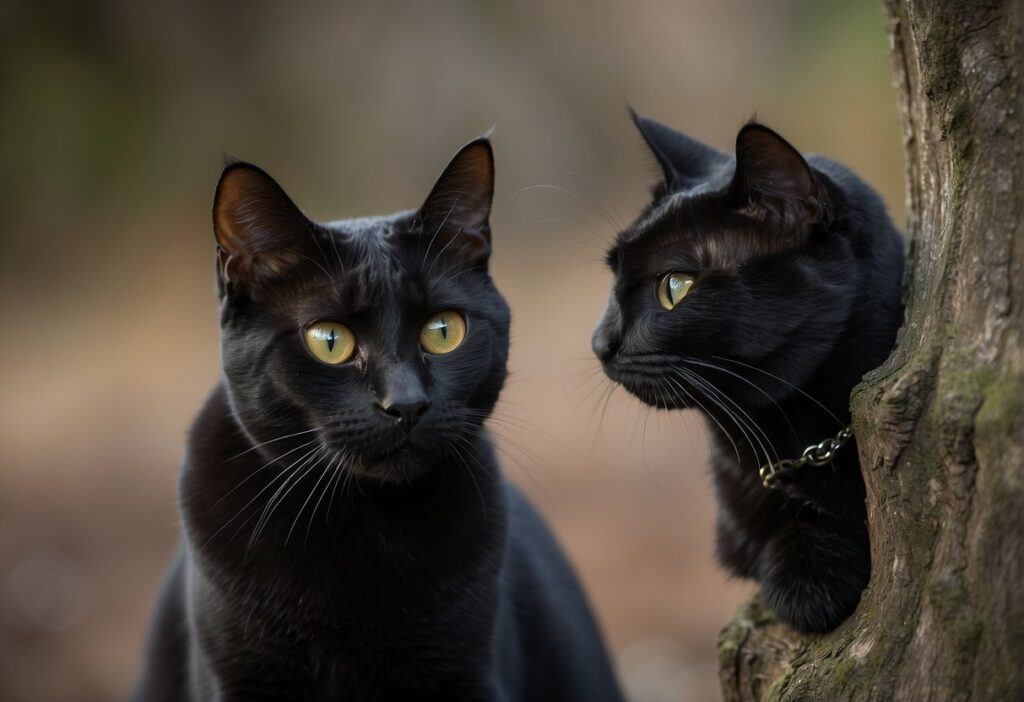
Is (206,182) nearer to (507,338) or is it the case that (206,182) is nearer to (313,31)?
(313,31)

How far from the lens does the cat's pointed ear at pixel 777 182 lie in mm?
1934

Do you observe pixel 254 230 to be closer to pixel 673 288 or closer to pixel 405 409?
pixel 405 409

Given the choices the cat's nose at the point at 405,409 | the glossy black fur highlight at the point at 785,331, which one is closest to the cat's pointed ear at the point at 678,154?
the glossy black fur highlight at the point at 785,331

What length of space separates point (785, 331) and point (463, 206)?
79cm

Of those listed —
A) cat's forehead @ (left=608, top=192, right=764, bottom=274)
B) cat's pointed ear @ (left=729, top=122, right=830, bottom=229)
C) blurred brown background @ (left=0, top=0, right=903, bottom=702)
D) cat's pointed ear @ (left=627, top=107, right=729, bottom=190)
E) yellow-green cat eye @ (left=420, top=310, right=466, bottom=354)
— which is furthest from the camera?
blurred brown background @ (left=0, top=0, right=903, bottom=702)

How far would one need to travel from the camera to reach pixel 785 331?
1979 mm

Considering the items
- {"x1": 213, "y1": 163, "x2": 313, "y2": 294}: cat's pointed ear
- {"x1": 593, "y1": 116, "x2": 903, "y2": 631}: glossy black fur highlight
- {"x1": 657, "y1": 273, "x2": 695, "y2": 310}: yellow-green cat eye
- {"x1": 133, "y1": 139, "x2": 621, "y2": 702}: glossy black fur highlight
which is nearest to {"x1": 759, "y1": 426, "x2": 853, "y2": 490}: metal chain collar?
{"x1": 593, "y1": 116, "x2": 903, "y2": 631}: glossy black fur highlight

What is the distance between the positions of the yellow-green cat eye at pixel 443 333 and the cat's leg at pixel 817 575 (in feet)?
2.66

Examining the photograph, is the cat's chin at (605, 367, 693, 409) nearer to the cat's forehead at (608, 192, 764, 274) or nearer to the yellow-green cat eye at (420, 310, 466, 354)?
the cat's forehead at (608, 192, 764, 274)

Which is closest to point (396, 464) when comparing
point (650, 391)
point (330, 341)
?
point (330, 341)

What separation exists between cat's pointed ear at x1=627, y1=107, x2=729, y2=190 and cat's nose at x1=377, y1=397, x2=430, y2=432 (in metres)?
0.83

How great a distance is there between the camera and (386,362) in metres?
2.03

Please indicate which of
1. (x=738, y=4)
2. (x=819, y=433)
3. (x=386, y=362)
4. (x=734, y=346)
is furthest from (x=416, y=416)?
(x=738, y=4)

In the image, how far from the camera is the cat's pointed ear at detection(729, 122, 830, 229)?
1.93 meters
